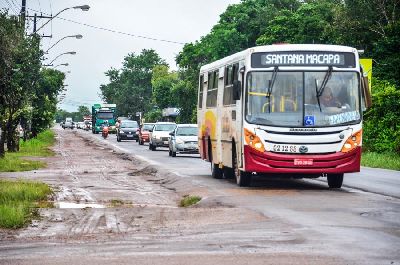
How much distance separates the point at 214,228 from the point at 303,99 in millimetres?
8379

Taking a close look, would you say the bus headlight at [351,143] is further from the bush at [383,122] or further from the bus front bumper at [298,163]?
the bush at [383,122]

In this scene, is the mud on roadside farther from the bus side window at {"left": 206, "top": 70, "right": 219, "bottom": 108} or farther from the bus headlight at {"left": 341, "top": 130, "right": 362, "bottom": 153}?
the bus headlight at {"left": 341, "top": 130, "right": 362, "bottom": 153}

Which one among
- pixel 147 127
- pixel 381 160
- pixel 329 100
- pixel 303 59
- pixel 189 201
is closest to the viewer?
pixel 189 201

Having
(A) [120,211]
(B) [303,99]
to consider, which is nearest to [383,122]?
(B) [303,99]

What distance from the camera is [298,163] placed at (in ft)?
67.3

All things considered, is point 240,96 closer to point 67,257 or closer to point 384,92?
point 67,257

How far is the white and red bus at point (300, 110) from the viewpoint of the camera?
2056 centimetres

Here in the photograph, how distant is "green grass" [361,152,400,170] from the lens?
36031 mm

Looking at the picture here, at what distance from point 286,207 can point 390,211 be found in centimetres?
180

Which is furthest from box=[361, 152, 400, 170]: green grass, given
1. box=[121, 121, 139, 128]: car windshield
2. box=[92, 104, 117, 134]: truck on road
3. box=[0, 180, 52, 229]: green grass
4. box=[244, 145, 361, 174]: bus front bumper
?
box=[92, 104, 117, 134]: truck on road

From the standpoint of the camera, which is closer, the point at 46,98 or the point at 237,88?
the point at 237,88

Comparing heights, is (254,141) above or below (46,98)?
below

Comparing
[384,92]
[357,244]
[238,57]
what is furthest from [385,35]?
[357,244]

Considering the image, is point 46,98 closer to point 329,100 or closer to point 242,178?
point 242,178
